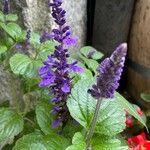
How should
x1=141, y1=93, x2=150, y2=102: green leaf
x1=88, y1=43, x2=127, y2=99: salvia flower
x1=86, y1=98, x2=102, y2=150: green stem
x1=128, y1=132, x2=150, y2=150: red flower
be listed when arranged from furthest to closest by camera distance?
x1=141, y1=93, x2=150, y2=102: green leaf → x1=128, y1=132, x2=150, y2=150: red flower → x1=86, y1=98, x2=102, y2=150: green stem → x1=88, y1=43, x2=127, y2=99: salvia flower

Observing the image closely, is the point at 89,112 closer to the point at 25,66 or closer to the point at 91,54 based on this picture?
the point at 25,66

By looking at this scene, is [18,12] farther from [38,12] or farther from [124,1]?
[124,1]

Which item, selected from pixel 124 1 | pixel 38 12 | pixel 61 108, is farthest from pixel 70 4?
pixel 61 108

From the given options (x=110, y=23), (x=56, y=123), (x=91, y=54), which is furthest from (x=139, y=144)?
(x=110, y=23)

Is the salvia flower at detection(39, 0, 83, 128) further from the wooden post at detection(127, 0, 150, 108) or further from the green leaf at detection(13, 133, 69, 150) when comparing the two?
the wooden post at detection(127, 0, 150, 108)

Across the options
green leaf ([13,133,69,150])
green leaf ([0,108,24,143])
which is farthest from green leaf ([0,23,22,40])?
green leaf ([13,133,69,150])

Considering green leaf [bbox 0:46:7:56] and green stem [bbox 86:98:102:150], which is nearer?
green stem [bbox 86:98:102:150]

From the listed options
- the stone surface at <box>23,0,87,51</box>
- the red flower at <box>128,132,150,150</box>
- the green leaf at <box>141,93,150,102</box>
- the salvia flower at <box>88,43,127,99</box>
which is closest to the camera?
the salvia flower at <box>88,43,127,99</box>
